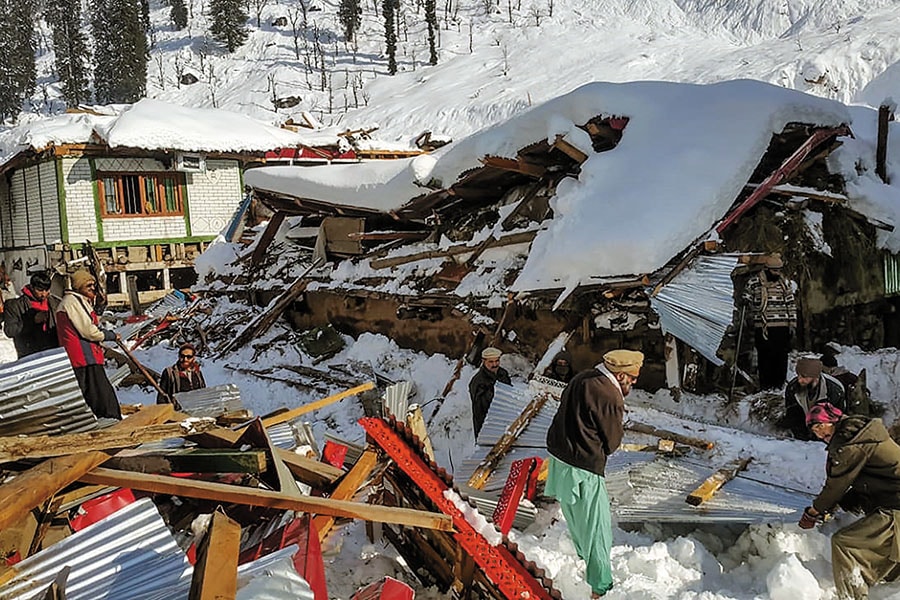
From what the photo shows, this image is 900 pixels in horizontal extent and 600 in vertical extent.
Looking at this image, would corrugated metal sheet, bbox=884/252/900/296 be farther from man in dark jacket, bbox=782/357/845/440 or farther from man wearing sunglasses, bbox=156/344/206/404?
man wearing sunglasses, bbox=156/344/206/404

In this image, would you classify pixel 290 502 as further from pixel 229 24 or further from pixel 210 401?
pixel 229 24

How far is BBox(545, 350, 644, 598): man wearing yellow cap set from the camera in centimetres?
394

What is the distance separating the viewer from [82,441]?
3805 mm

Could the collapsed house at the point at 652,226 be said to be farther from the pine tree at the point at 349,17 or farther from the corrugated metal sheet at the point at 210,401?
the pine tree at the point at 349,17

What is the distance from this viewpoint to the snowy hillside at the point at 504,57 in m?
29.6

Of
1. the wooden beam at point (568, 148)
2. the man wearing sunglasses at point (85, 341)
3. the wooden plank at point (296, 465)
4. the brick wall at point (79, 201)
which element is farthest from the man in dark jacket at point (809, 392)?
the brick wall at point (79, 201)

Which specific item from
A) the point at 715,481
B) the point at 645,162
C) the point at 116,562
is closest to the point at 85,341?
the point at 116,562

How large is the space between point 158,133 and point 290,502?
1800 centimetres

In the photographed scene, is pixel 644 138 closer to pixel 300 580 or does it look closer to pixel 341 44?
pixel 300 580

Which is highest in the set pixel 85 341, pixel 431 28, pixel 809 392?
pixel 431 28

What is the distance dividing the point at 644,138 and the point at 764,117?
49.8 inches

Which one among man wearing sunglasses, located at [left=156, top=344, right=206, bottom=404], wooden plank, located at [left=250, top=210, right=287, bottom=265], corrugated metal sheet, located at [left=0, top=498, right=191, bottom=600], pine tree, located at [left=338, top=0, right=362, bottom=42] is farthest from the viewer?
pine tree, located at [left=338, top=0, right=362, bottom=42]

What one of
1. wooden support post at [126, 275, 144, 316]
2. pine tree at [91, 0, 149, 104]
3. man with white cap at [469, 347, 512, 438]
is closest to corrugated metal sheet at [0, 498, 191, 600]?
man with white cap at [469, 347, 512, 438]

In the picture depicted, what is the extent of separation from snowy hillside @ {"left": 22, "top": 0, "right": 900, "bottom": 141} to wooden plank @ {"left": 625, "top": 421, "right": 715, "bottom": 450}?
23.3m
